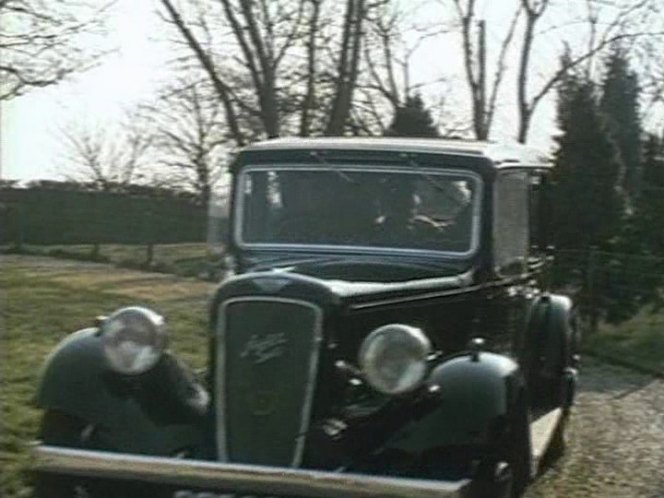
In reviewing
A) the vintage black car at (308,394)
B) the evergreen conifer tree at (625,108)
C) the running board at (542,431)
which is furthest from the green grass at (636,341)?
the evergreen conifer tree at (625,108)

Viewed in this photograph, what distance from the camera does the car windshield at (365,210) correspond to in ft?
25.6

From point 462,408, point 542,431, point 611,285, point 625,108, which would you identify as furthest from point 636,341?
point 625,108

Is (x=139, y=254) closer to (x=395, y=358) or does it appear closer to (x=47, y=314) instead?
(x=47, y=314)

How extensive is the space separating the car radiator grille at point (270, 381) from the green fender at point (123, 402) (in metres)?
0.27

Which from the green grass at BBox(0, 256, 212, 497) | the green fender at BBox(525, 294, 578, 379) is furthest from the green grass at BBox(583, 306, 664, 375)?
the green fender at BBox(525, 294, 578, 379)

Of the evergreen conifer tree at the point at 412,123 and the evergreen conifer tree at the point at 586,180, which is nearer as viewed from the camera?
the evergreen conifer tree at the point at 586,180

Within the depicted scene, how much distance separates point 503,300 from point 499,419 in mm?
1930

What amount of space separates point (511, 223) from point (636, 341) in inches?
445

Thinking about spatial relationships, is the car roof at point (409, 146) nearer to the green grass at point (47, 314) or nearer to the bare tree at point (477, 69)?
the green grass at point (47, 314)

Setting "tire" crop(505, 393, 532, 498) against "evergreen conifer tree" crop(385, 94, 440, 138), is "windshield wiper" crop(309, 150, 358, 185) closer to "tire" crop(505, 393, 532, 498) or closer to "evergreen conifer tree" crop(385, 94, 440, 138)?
"tire" crop(505, 393, 532, 498)

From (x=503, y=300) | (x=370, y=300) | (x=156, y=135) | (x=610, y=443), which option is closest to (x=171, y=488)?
(x=370, y=300)

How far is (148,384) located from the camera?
258 inches

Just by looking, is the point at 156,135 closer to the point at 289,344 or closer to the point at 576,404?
the point at 576,404

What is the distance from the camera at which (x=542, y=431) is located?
854cm
